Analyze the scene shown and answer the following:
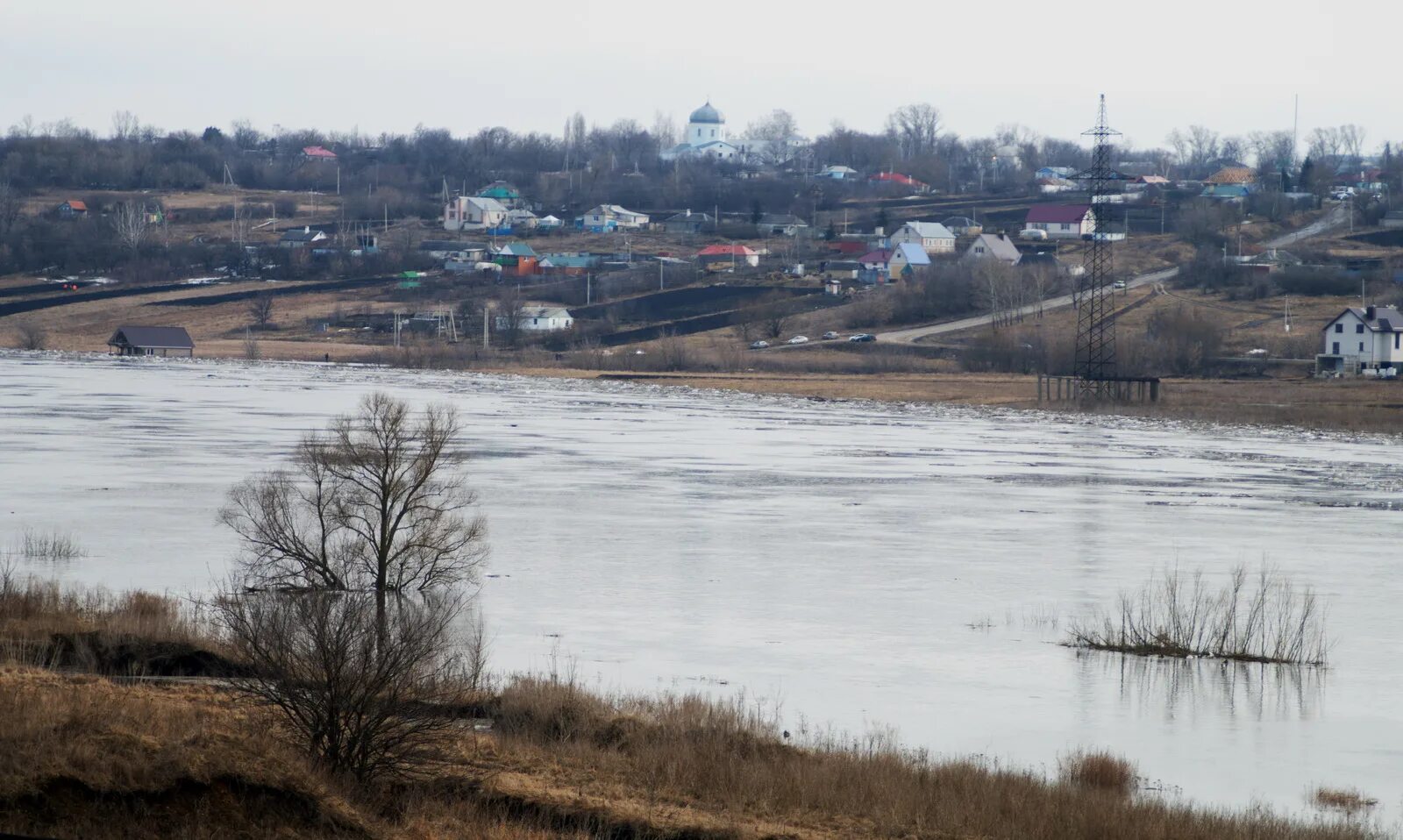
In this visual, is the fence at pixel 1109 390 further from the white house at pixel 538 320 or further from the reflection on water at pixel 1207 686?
the reflection on water at pixel 1207 686

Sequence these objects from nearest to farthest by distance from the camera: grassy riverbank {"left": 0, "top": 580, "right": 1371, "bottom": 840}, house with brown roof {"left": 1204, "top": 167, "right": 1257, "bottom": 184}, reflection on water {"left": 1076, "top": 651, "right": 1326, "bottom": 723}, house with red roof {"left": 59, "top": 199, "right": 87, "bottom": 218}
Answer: grassy riverbank {"left": 0, "top": 580, "right": 1371, "bottom": 840}, reflection on water {"left": 1076, "top": 651, "right": 1326, "bottom": 723}, house with red roof {"left": 59, "top": 199, "right": 87, "bottom": 218}, house with brown roof {"left": 1204, "top": 167, "right": 1257, "bottom": 184}

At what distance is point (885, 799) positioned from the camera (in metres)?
11.3

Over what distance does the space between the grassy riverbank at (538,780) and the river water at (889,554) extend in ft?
4.35

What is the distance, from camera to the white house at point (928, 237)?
124125 millimetres

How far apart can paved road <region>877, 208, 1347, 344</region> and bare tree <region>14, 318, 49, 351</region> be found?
1967 inches

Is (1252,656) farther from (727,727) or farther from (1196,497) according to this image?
(1196,497)

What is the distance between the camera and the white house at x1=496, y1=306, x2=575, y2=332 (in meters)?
97.9

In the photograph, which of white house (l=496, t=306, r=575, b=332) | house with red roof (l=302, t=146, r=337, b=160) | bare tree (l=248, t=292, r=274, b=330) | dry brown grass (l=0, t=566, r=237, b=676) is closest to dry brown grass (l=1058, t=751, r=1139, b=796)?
dry brown grass (l=0, t=566, r=237, b=676)

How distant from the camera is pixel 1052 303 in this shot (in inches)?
3971

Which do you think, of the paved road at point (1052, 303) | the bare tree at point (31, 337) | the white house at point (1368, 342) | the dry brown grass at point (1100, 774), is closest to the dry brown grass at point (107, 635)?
the dry brown grass at point (1100, 774)

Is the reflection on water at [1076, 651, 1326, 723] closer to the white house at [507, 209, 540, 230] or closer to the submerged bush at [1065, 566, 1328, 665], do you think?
the submerged bush at [1065, 566, 1328, 665]

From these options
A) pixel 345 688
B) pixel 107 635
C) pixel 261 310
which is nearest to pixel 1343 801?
pixel 345 688

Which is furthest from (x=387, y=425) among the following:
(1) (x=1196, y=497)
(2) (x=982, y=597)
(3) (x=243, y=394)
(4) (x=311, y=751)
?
(3) (x=243, y=394)

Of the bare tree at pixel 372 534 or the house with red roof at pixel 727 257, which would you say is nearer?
the bare tree at pixel 372 534
